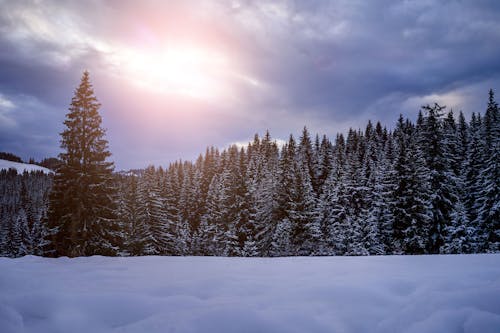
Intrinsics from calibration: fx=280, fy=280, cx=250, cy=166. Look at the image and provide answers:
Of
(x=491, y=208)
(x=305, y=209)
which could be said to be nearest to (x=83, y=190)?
(x=305, y=209)

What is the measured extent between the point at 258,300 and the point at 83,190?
19974 millimetres

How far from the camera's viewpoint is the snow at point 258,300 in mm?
2787

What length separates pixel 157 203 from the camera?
36.5m

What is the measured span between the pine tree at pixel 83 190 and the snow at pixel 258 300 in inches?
635

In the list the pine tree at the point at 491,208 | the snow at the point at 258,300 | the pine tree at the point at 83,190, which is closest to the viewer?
the snow at the point at 258,300

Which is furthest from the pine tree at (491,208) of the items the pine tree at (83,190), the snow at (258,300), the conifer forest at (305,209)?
the pine tree at (83,190)

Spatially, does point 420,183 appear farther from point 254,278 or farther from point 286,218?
point 254,278

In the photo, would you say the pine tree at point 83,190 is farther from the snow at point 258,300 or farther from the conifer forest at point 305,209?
the snow at point 258,300

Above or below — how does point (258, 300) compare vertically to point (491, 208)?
below

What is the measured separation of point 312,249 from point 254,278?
32.3m

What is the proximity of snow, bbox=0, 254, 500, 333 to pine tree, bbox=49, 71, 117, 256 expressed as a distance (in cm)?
1613

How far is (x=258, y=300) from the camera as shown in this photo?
134 inches

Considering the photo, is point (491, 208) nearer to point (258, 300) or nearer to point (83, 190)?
point (258, 300)

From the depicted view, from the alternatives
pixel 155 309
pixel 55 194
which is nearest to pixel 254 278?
pixel 155 309
